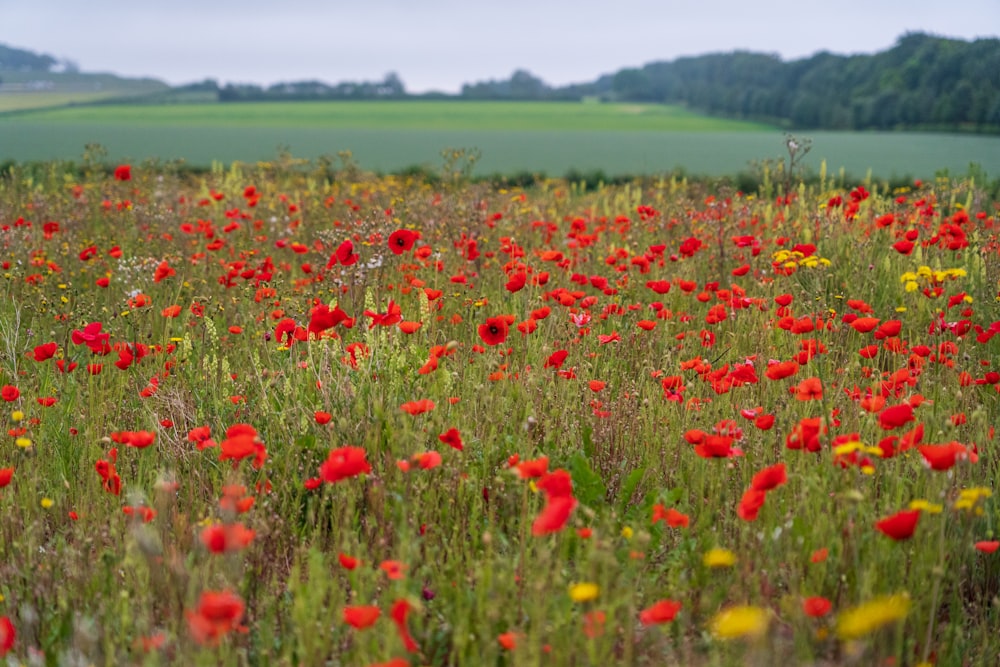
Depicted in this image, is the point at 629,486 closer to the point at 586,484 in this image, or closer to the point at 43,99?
the point at 586,484

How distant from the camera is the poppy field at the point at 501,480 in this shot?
1814 millimetres

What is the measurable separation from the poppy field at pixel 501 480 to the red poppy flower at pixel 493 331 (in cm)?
2

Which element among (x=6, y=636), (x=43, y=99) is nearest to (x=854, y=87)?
(x=6, y=636)

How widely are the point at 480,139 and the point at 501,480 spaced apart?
1308 inches

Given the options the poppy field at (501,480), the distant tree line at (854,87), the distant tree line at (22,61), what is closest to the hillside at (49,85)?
the distant tree line at (22,61)

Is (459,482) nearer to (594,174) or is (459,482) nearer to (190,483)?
(190,483)

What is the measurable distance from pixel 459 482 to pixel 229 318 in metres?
2.50

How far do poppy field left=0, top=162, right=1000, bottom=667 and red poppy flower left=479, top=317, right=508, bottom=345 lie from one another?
16mm

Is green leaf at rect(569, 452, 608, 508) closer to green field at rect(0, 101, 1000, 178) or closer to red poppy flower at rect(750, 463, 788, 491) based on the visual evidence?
red poppy flower at rect(750, 463, 788, 491)

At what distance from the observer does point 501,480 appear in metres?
2.41

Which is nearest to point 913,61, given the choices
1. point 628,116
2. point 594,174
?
point 628,116

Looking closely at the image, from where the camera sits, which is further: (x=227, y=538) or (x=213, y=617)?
(x=227, y=538)

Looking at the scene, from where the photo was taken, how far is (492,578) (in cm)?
195

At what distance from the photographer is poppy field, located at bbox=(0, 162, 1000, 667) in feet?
5.95
